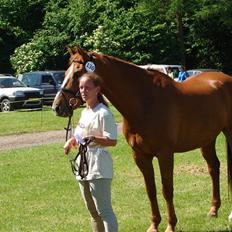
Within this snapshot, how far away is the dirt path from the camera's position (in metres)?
16.1

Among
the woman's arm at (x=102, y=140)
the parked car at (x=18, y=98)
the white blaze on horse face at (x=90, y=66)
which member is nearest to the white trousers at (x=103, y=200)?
the woman's arm at (x=102, y=140)

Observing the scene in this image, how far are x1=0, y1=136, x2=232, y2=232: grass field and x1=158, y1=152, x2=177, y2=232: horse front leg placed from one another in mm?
339

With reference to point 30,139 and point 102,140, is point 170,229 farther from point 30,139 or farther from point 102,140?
point 30,139

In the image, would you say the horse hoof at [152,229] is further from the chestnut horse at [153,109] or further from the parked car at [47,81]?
the parked car at [47,81]

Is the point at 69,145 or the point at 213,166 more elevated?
the point at 69,145

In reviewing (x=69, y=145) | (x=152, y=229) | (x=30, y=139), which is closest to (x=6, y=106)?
(x=30, y=139)

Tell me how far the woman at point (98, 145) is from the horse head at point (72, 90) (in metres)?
0.25

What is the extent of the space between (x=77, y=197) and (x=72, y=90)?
351 cm

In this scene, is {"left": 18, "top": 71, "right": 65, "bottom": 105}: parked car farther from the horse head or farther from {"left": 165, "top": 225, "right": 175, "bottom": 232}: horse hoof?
the horse head

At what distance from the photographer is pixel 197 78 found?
7973mm

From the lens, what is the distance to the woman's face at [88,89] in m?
5.55

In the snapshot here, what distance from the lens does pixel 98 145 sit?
18.2ft

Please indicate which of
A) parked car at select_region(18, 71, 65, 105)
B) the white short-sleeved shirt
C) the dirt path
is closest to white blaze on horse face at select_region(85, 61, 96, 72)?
the white short-sleeved shirt

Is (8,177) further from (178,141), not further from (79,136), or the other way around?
(79,136)
